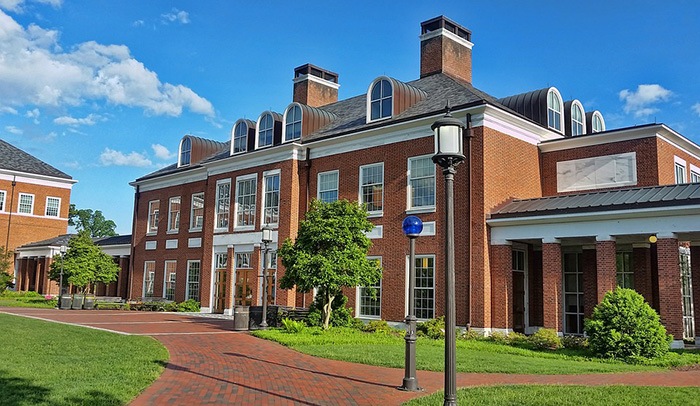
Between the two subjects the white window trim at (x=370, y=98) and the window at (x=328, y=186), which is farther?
the window at (x=328, y=186)

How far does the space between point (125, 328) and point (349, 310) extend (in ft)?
23.4

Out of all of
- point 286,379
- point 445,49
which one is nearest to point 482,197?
point 445,49

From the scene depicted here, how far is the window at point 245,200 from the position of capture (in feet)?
90.9

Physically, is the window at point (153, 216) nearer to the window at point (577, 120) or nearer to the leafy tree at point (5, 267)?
the leafy tree at point (5, 267)

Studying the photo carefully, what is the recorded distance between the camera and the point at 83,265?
32375 millimetres

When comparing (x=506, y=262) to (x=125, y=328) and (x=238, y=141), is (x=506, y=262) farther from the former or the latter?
(x=238, y=141)

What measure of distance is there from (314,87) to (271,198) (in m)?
8.42

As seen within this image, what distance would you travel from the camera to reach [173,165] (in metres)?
36.4

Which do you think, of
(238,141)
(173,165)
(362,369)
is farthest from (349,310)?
(173,165)

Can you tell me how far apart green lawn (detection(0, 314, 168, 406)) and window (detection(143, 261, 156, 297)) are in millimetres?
17781

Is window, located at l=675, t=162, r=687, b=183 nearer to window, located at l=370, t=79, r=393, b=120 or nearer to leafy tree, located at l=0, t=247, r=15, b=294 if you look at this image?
window, located at l=370, t=79, r=393, b=120

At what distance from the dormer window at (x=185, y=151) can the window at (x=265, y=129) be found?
7085mm

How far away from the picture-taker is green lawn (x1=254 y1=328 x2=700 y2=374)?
12.2 metres

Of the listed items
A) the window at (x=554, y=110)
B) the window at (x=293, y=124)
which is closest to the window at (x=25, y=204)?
the window at (x=293, y=124)
